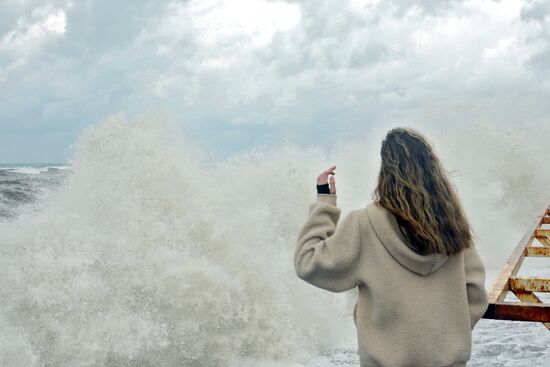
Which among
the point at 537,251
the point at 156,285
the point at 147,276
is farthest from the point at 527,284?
the point at 147,276

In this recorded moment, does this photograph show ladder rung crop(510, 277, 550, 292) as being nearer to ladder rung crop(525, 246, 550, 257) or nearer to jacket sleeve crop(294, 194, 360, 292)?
ladder rung crop(525, 246, 550, 257)

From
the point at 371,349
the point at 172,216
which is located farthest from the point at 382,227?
the point at 172,216

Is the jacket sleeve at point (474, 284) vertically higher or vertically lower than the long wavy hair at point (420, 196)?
lower

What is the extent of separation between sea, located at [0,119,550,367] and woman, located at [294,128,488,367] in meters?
3.34

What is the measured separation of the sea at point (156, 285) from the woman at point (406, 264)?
3343mm

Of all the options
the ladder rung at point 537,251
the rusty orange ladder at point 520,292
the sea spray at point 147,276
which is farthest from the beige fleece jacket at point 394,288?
the sea spray at point 147,276

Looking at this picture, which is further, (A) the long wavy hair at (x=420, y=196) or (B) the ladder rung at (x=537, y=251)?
(B) the ladder rung at (x=537, y=251)

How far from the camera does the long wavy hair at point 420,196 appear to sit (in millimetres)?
1755

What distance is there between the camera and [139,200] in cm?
689

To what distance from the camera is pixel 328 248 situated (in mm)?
1803

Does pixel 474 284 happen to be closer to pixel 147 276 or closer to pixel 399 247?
pixel 399 247

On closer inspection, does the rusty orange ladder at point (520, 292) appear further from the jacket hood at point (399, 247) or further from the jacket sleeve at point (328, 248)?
the jacket sleeve at point (328, 248)

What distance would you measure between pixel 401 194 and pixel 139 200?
5.50m

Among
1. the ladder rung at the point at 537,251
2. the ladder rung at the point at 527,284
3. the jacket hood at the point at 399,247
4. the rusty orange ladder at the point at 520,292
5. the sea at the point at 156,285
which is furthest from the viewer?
the sea at the point at 156,285
